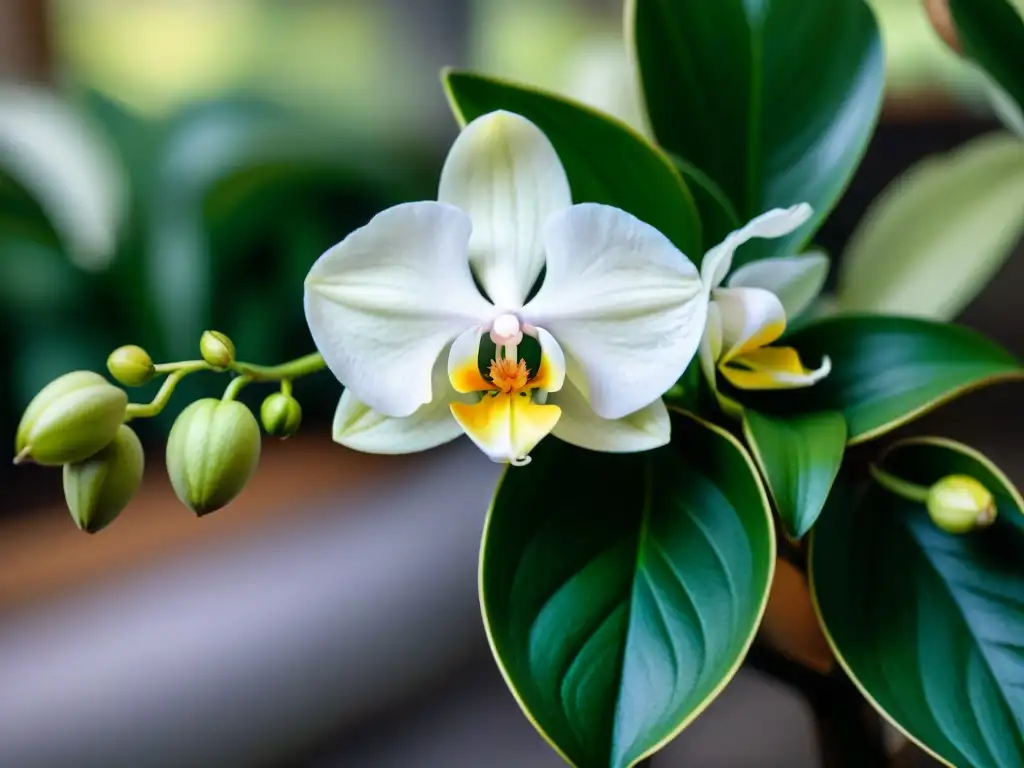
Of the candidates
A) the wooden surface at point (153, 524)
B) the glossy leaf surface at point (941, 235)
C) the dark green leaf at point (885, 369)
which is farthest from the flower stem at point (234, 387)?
the wooden surface at point (153, 524)

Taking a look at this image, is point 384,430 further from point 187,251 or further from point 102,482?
point 187,251

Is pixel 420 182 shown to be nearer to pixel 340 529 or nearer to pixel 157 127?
pixel 157 127

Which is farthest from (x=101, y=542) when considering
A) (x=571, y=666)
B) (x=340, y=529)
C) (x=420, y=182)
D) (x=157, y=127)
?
(x=571, y=666)

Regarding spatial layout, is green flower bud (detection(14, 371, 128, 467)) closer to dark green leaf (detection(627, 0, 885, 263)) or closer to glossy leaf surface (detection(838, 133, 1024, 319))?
dark green leaf (detection(627, 0, 885, 263))

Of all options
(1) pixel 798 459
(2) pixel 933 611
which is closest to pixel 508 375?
(1) pixel 798 459

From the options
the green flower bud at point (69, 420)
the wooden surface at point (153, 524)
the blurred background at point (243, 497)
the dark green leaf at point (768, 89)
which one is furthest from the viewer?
the wooden surface at point (153, 524)

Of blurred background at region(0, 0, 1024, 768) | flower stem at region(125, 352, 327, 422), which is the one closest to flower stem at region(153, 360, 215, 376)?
flower stem at region(125, 352, 327, 422)

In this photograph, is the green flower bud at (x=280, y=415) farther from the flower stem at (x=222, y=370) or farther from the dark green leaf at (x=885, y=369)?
the dark green leaf at (x=885, y=369)
